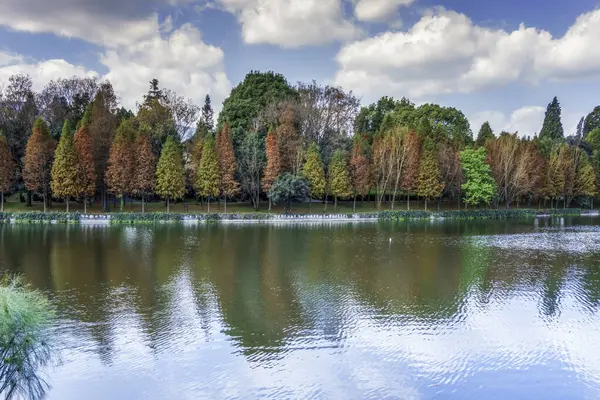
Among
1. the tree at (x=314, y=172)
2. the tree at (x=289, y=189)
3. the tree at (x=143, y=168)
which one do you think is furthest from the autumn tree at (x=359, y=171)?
the tree at (x=143, y=168)

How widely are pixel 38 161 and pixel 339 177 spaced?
27.4 m

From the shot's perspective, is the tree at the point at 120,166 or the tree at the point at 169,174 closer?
the tree at the point at 120,166

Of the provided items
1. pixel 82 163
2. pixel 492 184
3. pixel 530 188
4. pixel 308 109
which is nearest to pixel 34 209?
pixel 82 163

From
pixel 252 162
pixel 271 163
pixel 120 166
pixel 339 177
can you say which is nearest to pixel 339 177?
pixel 339 177

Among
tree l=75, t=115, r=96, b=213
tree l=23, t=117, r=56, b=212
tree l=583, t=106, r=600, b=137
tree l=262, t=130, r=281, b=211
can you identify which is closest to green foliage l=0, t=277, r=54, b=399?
tree l=75, t=115, r=96, b=213

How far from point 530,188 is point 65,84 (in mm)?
54814

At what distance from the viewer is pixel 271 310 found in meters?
14.1

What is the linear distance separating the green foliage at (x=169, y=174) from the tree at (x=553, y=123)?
64442 millimetres

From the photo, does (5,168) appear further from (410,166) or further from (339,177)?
(410,166)

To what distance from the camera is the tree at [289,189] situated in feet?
138

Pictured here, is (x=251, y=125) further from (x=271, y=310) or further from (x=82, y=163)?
(x=271, y=310)

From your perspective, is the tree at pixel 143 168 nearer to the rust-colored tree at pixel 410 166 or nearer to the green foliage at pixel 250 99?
the green foliage at pixel 250 99

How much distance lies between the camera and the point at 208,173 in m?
43.2

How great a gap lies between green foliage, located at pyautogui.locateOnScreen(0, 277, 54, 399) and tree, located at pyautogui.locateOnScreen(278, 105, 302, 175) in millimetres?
37181
